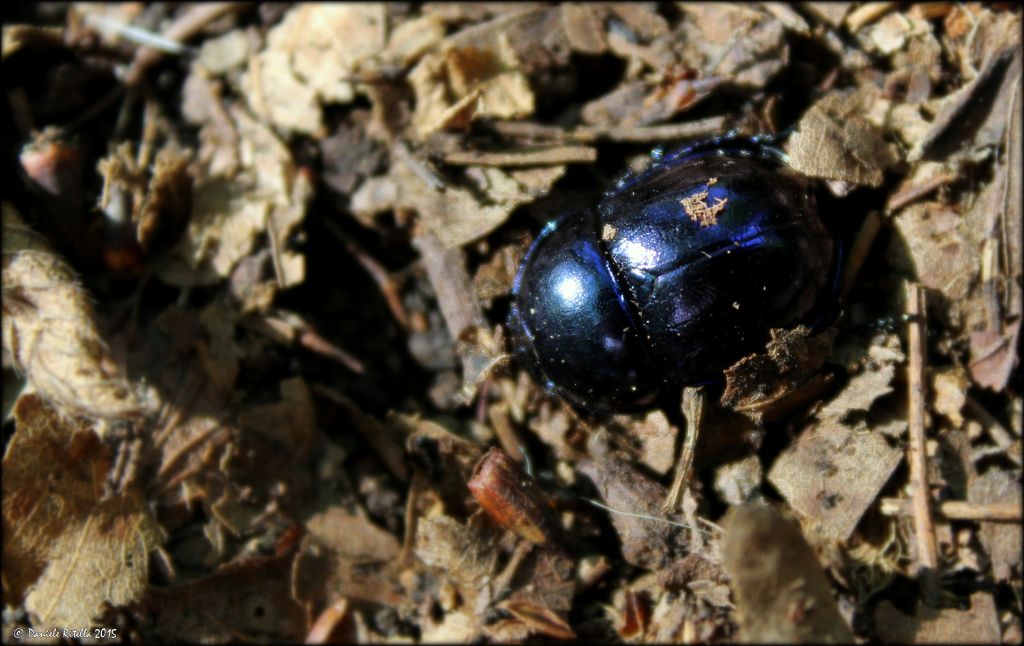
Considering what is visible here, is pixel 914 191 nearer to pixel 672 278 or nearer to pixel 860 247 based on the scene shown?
pixel 860 247

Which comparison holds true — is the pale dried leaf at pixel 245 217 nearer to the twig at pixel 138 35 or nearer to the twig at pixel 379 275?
the twig at pixel 379 275

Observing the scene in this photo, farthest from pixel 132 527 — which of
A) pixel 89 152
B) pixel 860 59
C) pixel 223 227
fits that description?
pixel 860 59

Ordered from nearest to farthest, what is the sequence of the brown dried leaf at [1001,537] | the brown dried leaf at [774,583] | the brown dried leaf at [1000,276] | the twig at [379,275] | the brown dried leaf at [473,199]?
the brown dried leaf at [774,583], the brown dried leaf at [1001,537], the brown dried leaf at [1000,276], the brown dried leaf at [473,199], the twig at [379,275]

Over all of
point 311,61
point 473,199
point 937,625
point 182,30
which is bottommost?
point 937,625

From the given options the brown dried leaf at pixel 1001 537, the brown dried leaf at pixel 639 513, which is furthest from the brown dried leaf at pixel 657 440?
the brown dried leaf at pixel 1001 537

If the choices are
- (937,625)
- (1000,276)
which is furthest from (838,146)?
(937,625)

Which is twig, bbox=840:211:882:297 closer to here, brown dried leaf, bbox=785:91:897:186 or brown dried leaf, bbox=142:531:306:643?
brown dried leaf, bbox=785:91:897:186

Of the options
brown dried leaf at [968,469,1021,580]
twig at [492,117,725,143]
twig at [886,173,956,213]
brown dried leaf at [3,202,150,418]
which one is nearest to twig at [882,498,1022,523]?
brown dried leaf at [968,469,1021,580]

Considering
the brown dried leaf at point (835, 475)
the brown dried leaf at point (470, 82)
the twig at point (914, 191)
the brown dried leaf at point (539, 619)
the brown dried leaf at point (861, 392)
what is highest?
the brown dried leaf at point (470, 82)
